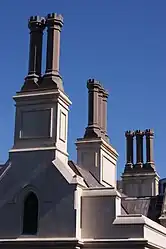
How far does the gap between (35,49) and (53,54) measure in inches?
40.2

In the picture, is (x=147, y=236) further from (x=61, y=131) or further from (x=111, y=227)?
(x=61, y=131)

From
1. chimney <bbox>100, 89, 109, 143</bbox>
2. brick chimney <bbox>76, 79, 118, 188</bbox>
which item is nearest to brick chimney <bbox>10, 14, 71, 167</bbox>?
brick chimney <bbox>76, 79, 118, 188</bbox>

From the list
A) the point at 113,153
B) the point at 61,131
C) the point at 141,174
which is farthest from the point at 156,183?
the point at 61,131

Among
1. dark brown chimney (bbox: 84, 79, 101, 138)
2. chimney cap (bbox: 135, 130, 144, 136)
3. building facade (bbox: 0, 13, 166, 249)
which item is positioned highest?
chimney cap (bbox: 135, 130, 144, 136)

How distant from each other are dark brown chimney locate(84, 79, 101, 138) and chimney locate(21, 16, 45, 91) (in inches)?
259

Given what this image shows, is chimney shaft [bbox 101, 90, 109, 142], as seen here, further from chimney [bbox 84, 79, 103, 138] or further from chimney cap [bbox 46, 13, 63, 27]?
chimney cap [bbox 46, 13, 63, 27]

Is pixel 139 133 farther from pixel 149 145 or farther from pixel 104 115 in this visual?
pixel 104 115

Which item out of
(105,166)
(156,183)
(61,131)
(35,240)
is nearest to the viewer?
(35,240)

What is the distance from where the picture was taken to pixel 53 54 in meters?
25.3

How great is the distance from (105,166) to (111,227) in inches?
351

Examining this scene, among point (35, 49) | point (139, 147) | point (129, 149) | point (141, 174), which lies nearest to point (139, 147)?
point (139, 147)

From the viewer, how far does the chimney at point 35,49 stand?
25.7 metres

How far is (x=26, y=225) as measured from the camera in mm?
23859

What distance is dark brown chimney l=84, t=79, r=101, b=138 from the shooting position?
31734mm
